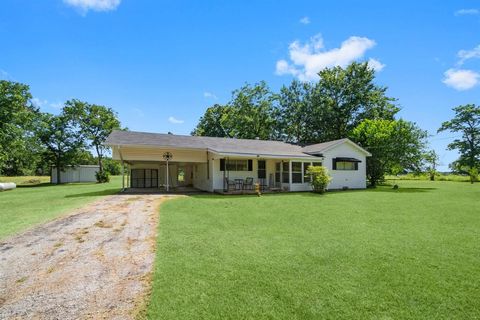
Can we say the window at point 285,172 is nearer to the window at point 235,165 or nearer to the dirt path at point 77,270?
the window at point 235,165

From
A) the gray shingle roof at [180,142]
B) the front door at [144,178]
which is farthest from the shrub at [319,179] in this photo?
the front door at [144,178]

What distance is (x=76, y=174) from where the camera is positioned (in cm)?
3419

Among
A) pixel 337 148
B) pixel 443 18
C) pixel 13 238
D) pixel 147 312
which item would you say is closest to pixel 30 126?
pixel 13 238

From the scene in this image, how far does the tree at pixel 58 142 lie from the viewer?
31.7m

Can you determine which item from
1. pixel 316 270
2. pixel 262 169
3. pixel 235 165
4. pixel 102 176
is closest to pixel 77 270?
pixel 316 270

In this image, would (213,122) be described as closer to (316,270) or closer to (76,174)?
(76,174)

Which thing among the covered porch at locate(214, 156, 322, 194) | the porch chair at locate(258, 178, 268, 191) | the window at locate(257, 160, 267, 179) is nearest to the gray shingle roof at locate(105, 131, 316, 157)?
the covered porch at locate(214, 156, 322, 194)

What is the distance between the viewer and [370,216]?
8.88 meters

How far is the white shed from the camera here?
32625 mm

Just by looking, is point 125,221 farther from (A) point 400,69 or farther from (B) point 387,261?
(A) point 400,69

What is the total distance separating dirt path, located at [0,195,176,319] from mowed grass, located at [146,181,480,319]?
1.19ft

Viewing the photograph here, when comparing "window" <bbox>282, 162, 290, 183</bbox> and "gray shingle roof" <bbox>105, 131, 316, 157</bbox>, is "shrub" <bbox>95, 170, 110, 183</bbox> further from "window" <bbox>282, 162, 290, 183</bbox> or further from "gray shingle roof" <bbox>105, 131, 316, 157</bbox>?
"window" <bbox>282, 162, 290, 183</bbox>

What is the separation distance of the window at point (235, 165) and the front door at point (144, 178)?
312 inches

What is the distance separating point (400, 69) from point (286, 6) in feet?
38.6
